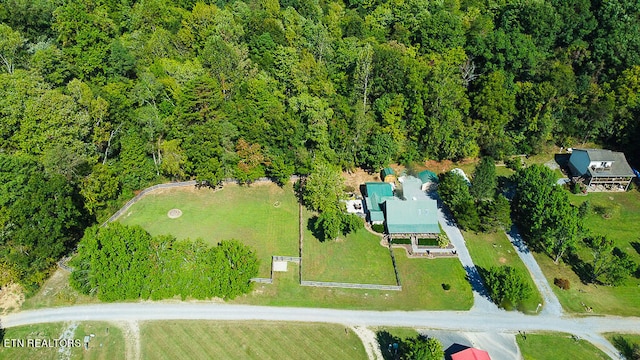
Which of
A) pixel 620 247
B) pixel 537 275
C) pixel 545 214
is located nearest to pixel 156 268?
pixel 537 275

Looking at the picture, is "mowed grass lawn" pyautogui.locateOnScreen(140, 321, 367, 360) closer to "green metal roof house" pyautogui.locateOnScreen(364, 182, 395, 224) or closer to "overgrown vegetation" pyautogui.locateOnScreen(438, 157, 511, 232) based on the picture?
"green metal roof house" pyautogui.locateOnScreen(364, 182, 395, 224)

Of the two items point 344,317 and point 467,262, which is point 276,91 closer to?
point 344,317

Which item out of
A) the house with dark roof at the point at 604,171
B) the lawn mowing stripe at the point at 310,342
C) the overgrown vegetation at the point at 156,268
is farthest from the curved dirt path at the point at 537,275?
the overgrown vegetation at the point at 156,268

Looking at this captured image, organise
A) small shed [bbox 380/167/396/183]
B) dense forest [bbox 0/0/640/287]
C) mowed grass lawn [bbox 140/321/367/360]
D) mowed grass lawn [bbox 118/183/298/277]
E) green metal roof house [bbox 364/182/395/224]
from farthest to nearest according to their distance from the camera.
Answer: small shed [bbox 380/167/396/183] < green metal roof house [bbox 364/182/395/224] < mowed grass lawn [bbox 118/183/298/277] < dense forest [bbox 0/0/640/287] < mowed grass lawn [bbox 140/321/367/360]

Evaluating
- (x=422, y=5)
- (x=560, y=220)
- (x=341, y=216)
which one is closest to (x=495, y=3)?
(x=422, y=5)

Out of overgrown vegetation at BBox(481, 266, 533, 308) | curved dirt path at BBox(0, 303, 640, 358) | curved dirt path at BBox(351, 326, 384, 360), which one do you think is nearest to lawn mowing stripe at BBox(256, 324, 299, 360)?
curved dirt path at BBox(0, 303, 640, 358)

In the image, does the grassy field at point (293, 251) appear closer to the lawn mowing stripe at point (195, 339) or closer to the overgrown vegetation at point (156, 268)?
the overgrown vegetation at point (156, 268)

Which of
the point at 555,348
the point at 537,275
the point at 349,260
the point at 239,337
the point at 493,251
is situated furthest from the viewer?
the point at 493,251
